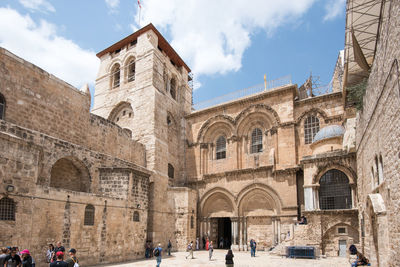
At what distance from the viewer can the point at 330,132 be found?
1634 centimetres

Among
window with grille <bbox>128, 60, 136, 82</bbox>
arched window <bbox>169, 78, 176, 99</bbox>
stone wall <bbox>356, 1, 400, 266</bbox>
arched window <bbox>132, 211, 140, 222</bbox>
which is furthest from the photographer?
arched window <bbox>169, 78, 176, 99</bbox>

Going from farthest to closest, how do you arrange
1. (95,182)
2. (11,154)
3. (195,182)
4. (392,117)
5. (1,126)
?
(195,182), (95,182), (1,126), (11,154), (392,117)

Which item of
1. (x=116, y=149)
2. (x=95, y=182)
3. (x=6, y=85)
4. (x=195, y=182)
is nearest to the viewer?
(x=6, y=85)

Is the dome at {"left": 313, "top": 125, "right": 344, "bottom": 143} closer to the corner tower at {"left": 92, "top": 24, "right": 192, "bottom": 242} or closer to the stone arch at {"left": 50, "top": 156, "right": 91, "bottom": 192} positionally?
the corner tower at {"left": 92, "top": 24, "right": 192, "bottom": 242}

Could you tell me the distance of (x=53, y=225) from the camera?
36.2 ft

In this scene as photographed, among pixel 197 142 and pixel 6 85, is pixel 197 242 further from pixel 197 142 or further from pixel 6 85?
pixel 6 85

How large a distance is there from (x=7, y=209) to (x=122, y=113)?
13.7m

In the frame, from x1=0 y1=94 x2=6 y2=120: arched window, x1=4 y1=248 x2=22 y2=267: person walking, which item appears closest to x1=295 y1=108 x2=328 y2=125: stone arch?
x1=0 y1=94 x2=6 y2=120: arched window

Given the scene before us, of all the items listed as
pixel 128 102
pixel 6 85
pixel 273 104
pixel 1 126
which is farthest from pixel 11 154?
pixel 273 104

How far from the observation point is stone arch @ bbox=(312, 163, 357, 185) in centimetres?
1491

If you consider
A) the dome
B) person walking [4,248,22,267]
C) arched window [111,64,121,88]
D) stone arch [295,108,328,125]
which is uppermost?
arched window [111,64,121,88]

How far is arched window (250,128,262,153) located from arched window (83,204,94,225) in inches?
434

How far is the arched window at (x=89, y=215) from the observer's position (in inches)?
492

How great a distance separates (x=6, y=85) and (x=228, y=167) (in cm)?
1310
